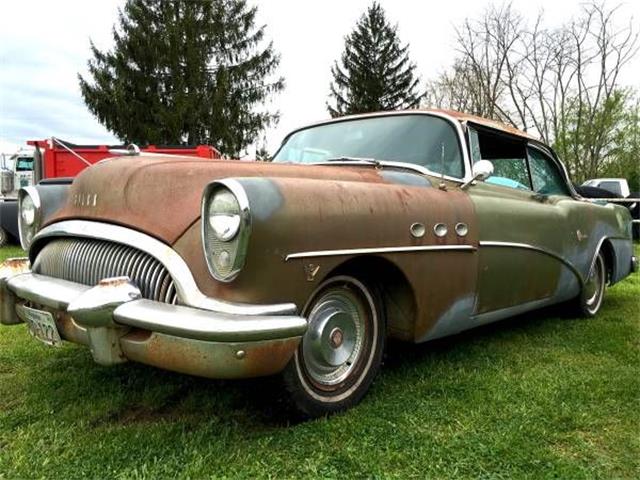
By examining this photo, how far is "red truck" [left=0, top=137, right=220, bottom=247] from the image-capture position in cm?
1066

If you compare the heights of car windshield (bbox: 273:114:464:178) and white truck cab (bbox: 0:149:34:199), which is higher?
car windshield (bbox: 273:114:464:178)

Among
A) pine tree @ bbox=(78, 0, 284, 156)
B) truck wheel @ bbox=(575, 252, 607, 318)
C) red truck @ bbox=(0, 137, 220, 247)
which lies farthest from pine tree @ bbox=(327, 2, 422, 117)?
truck wheel @ bbox=(575, 252, 607, 318)

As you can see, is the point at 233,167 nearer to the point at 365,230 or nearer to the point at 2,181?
the point at 365,230

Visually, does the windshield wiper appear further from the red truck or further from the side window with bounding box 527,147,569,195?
the red truck

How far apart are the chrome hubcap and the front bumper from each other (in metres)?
0.33

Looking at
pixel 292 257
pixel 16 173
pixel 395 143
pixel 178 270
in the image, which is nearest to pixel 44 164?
pixel 16 173

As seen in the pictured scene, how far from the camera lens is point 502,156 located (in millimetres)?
4160

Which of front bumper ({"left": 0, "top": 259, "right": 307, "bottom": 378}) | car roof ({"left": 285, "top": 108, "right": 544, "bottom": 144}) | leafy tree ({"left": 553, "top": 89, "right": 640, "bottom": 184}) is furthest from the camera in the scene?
leafy tree ({"left": 553, "top": 89, "right": 640, "bottom": 184})

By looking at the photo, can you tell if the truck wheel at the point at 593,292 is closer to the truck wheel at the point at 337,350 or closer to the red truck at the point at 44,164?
the truck wheel at the point at 337,350

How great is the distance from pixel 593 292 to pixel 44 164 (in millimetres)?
12071

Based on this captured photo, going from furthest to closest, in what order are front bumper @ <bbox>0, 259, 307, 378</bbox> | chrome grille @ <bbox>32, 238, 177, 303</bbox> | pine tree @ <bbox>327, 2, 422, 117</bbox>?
pine tree @ <bbox>327, 2, 422, 117</bbox>
chrome grille @ <bbox>32, 238, 177, 303</bbox>
front bumper @ <bbox>0, 259, 307, 378</bbox>

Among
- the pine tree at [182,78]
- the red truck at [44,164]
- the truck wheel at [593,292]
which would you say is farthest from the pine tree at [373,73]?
the truck wheel at [593,292]

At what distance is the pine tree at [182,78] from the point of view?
70.0ft

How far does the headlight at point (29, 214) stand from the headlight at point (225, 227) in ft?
4.44
